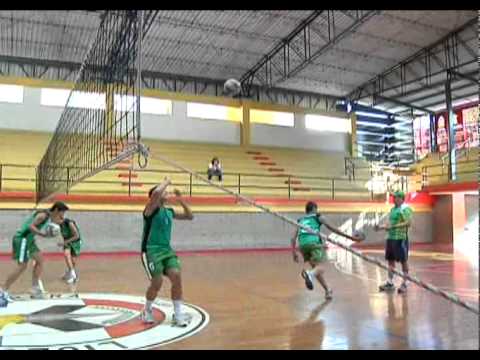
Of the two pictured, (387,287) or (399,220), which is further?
(399,220)

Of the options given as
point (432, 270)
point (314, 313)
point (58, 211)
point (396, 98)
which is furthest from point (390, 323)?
point (396, 98)

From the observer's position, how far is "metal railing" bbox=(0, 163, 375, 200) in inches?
661

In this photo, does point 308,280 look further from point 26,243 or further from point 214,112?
point 214,112

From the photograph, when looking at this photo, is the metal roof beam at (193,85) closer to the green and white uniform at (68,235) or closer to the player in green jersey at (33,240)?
the green and white uniform at (68,235)

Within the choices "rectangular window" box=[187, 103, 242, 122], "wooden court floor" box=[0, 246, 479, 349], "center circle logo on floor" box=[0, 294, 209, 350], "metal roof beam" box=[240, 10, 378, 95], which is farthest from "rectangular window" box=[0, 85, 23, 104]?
"center circle logo on floor" box=[0, 294, 209, 350]

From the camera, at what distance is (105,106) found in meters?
9.18

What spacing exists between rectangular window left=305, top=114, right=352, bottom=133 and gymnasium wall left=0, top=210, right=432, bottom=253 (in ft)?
27.3

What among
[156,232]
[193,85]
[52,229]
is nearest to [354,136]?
[193,85]

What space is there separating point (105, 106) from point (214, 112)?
52.9ft

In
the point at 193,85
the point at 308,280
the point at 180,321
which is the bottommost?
the point at 180,321

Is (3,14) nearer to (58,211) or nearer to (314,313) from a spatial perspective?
(58,211)

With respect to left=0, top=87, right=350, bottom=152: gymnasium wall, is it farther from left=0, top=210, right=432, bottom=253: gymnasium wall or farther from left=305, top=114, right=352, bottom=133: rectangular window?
left=0, top=210, right=432, bottom=253: gymnasium wall

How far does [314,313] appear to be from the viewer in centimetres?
633

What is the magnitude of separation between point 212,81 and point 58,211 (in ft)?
64.5
